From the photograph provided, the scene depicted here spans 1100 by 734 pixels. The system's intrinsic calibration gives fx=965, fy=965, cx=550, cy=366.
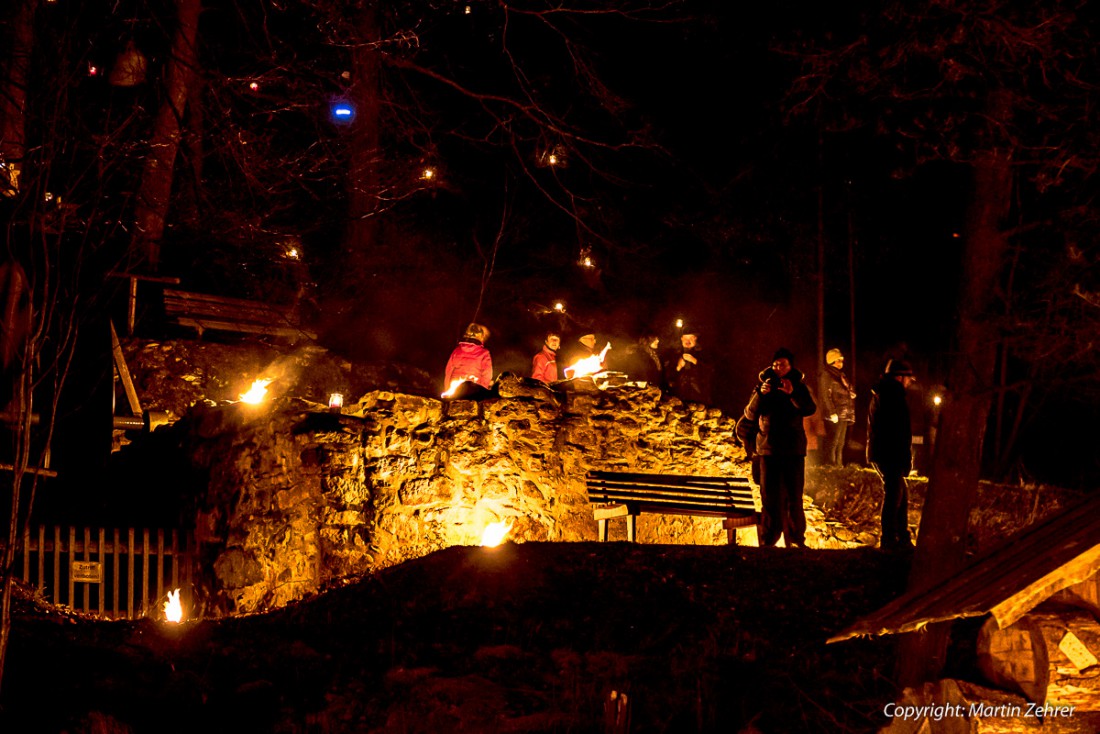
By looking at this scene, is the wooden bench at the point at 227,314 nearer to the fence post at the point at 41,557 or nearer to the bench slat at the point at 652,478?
the fence post at the point at 41,557

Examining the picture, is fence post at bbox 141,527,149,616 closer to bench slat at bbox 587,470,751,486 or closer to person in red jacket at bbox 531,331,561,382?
bench slat at bbox 587,470,751,486

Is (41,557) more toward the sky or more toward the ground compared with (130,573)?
more toward the sky

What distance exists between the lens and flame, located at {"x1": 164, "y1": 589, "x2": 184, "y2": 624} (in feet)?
29.0

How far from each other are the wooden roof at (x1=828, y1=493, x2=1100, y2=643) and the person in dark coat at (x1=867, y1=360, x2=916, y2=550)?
17.4 ft

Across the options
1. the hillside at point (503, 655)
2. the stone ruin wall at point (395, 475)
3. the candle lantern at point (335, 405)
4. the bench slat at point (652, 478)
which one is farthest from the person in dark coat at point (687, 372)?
the hillside at point (503, 655)

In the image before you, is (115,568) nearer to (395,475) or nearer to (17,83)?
(395,475)

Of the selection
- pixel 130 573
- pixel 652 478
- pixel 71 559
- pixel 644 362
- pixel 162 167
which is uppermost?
pixel 162 167

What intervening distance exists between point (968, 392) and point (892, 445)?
336cm

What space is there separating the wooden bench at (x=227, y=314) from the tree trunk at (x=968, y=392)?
1250 centimetres

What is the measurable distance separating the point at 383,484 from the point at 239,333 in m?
7.75

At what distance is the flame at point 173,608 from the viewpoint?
29.0ft

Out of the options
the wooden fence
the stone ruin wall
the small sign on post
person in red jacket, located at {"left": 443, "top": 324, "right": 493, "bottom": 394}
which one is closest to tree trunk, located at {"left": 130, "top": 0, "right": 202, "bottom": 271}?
the stone ruin wall

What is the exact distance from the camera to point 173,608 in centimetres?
892

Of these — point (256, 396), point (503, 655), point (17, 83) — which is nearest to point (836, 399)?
point (256, 396)
